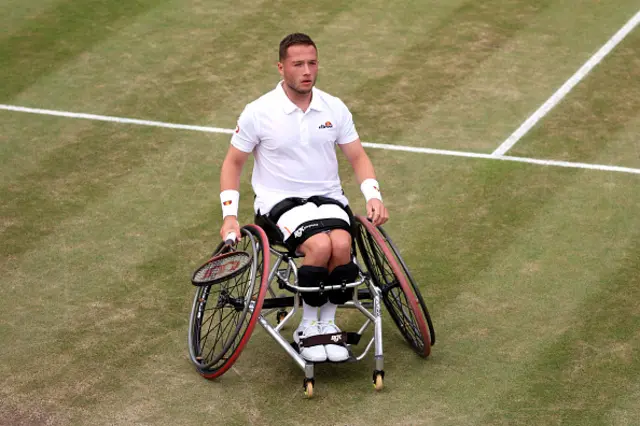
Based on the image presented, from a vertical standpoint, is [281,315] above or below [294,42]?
below

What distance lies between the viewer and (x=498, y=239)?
9.48 metres

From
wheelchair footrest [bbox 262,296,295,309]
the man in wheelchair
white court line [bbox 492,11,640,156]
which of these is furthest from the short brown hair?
white court line [bbox 492,11,640,156]

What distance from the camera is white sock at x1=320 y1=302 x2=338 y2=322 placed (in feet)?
25.8

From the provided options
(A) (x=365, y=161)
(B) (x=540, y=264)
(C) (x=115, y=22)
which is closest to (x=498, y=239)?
(B) (x=540, y=264)

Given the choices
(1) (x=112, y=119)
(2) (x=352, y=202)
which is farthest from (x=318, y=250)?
(1) (x=112, y=119)

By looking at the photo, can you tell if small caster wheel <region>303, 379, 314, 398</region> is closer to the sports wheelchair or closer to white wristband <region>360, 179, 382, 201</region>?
the sports wheelchair

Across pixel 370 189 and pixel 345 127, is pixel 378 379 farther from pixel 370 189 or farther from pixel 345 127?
pixel 345 127

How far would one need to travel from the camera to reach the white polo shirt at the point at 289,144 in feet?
26.1

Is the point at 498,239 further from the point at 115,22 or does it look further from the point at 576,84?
the point at 115,22

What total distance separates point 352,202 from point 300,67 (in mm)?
2431

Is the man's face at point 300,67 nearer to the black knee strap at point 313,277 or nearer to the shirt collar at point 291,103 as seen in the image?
the shirt collar at point 291,103

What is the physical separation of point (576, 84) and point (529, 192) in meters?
2.39

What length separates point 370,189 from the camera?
8.05 meters

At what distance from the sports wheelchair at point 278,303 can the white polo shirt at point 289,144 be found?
13.5 inches
